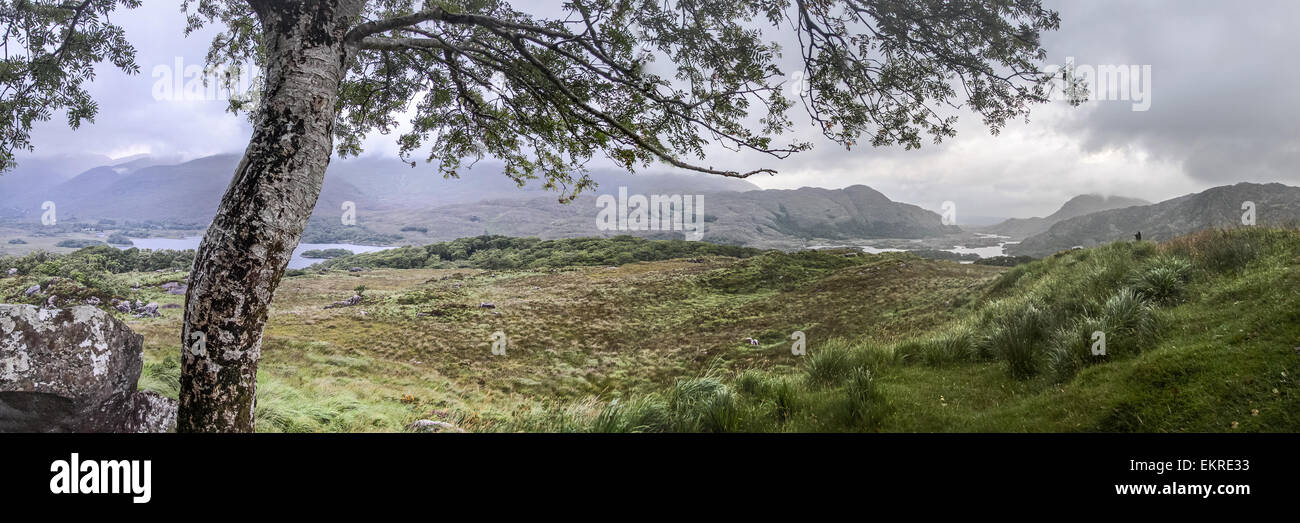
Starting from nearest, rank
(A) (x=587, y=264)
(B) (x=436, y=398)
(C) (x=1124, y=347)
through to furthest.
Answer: (C) (x=1124, y=347) → (B) (x=436, y=398) → (A) (x=587, y=264)

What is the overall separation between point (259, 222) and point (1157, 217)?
5196 centimetres

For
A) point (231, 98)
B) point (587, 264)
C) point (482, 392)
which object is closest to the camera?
point (231, 98)

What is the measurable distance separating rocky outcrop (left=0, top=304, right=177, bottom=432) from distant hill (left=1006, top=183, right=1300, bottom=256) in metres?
31.0

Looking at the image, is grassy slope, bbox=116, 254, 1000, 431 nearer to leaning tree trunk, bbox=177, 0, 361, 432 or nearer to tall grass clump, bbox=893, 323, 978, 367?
leaning tree trunk, bbox=177, 0, 361, 432

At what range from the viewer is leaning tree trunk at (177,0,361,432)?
11.7ft

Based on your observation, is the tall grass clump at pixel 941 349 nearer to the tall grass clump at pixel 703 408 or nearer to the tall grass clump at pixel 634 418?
the tall grass clump at pixel 703 408

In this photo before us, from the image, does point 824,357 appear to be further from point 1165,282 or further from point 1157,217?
point 1157,217

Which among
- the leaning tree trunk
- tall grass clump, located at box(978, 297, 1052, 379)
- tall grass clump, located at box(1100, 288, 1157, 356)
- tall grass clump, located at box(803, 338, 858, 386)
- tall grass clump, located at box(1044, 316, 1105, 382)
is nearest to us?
the leaning tree trunk

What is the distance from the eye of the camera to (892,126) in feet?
20.2

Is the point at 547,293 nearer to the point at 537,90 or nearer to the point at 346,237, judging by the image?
the point at 537,90

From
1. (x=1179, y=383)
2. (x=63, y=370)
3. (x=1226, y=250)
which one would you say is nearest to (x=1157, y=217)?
(x=1226, y=250)

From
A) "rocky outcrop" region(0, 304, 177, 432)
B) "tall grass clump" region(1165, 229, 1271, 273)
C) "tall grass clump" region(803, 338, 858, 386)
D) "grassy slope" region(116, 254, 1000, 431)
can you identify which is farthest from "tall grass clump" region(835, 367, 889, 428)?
"rocky outcrop" region(0, 304, 177, 432)
